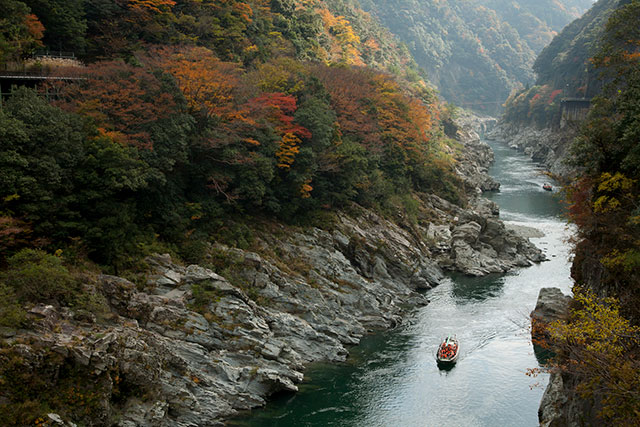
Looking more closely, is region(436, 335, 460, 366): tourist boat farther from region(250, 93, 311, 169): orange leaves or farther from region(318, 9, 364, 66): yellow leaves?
region(318, 9, 364, 66): yellow leaves

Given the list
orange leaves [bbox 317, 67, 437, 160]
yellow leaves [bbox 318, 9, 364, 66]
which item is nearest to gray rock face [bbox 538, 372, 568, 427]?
orange leaves [bbox 317, 67, 437, 160]

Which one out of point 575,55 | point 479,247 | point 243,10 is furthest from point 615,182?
point 575,55

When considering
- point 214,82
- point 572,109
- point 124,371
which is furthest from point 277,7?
point 572,109

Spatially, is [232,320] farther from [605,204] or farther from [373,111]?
[373,111]

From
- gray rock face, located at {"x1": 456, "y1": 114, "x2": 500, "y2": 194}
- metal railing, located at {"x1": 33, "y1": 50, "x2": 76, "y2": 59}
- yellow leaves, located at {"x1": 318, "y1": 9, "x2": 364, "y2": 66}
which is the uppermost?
yellow leaves, located at {"x1": 318, "y1": 9, "x2": 364, "y2": 66}

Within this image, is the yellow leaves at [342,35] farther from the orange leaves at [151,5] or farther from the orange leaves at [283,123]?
the orange leaves at [283,123]
